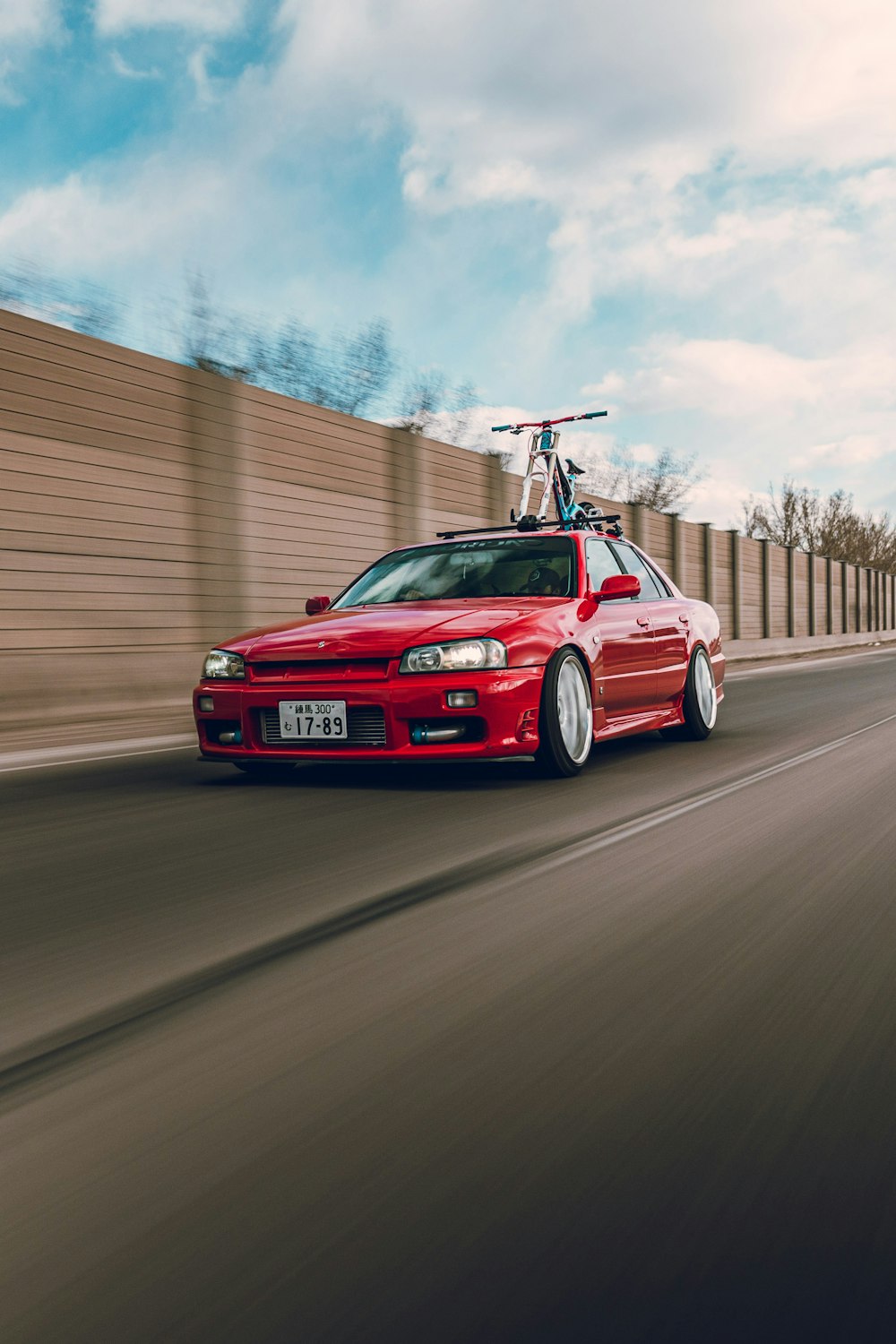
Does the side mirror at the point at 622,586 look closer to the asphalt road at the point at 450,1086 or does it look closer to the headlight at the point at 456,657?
the headlight at the point at 456,657

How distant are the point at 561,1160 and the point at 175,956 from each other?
171 centimetres

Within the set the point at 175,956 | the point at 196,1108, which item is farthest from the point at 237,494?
the point at 196,1108

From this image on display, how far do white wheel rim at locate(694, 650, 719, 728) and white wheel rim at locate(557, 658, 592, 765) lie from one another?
231cm

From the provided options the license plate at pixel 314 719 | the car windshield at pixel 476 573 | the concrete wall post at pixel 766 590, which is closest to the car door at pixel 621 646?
the car windshield at pixel 476 573

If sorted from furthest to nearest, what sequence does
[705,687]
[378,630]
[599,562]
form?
1. [705,687]
2. [599,562]
3. [378,630]

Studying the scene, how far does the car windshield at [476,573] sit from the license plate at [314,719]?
1.51 meters

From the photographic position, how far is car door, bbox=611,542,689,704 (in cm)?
930

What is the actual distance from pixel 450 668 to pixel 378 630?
506mm

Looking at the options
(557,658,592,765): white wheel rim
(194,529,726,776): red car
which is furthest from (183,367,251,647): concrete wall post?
(557,658,592,765): white wheel rim

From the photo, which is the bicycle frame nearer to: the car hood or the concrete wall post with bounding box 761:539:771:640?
the car hood

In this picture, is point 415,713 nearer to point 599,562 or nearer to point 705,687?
point 599,562

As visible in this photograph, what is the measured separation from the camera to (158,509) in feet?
47.2

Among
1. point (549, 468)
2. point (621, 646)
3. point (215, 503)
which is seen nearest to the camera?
point (621, 646)

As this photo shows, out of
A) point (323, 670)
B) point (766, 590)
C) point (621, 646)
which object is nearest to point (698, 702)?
point (621, 646)
